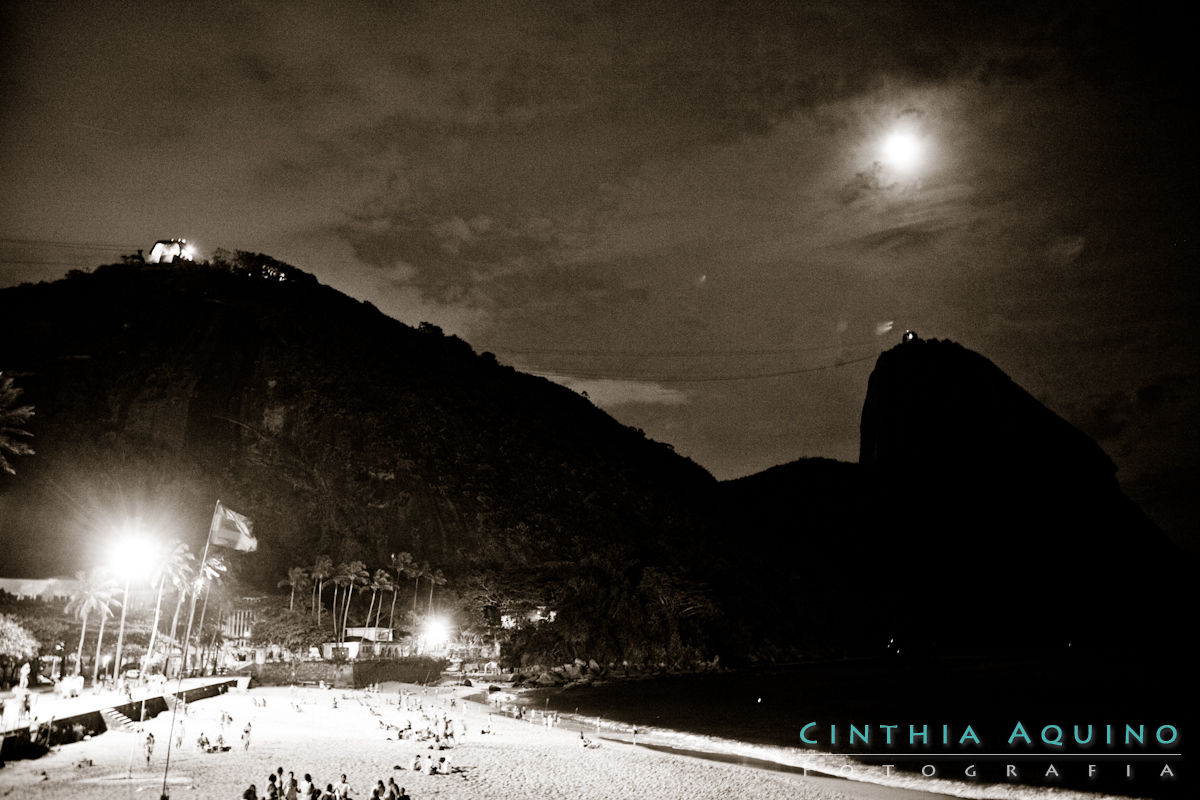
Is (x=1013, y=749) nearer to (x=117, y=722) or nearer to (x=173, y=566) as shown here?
(x=117, y=722)

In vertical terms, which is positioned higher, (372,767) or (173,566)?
(173,566)

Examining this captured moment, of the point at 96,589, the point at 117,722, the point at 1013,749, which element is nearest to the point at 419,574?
the point at 96,589

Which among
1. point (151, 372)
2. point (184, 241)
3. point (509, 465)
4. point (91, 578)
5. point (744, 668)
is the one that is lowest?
point (744, 668)

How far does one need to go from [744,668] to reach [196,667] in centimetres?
7270

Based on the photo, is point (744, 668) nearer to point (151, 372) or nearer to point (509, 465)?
point (509, 465)

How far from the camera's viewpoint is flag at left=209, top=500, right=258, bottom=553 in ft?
129

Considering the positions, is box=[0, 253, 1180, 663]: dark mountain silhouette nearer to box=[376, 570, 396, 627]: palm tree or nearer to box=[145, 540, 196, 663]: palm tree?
box=[376, 570, 396, 627]: palm tree

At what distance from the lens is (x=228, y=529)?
43281mm

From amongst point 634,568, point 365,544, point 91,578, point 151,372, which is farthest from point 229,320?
point 91,578

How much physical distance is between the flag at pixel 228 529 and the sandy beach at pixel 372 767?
879 centimetres

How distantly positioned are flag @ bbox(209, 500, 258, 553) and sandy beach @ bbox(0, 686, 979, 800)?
28.8ft

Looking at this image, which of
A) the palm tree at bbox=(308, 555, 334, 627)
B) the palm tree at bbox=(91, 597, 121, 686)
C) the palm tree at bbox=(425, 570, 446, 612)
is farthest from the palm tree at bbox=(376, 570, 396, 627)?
the palm tree at bbox=(91, 597, 121, 686)

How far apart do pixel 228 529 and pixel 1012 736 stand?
4640cm

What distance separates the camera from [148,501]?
93875mm
